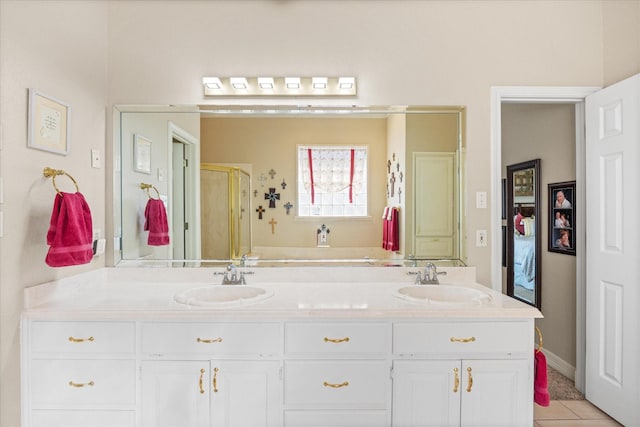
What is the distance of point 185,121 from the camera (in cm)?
235

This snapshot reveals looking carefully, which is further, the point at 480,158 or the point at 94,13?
the point at 480,158

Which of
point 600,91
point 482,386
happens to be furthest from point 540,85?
point 482,386

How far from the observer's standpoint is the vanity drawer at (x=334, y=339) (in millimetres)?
1716

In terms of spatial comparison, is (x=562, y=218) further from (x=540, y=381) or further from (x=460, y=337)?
(x=460, y=337)

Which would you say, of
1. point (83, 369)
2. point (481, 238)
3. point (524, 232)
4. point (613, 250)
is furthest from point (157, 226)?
point (524, 232)

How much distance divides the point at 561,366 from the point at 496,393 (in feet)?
5.18

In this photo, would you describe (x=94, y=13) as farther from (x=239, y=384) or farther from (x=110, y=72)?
(x=239, y=384)

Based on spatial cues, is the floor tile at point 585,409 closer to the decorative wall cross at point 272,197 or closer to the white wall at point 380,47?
the white wall at point 380,47

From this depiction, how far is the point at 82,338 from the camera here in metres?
1.72

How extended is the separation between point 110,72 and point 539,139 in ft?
10.4

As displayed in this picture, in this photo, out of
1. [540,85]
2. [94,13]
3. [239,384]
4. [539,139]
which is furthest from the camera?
[539,139]

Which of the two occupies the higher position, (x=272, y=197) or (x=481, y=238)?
(x=272, y=197)

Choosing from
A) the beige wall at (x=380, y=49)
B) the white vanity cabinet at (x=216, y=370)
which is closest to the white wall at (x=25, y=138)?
the beige wall at (x=380, y=49)

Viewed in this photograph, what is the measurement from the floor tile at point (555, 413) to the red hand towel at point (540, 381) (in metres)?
0.70
